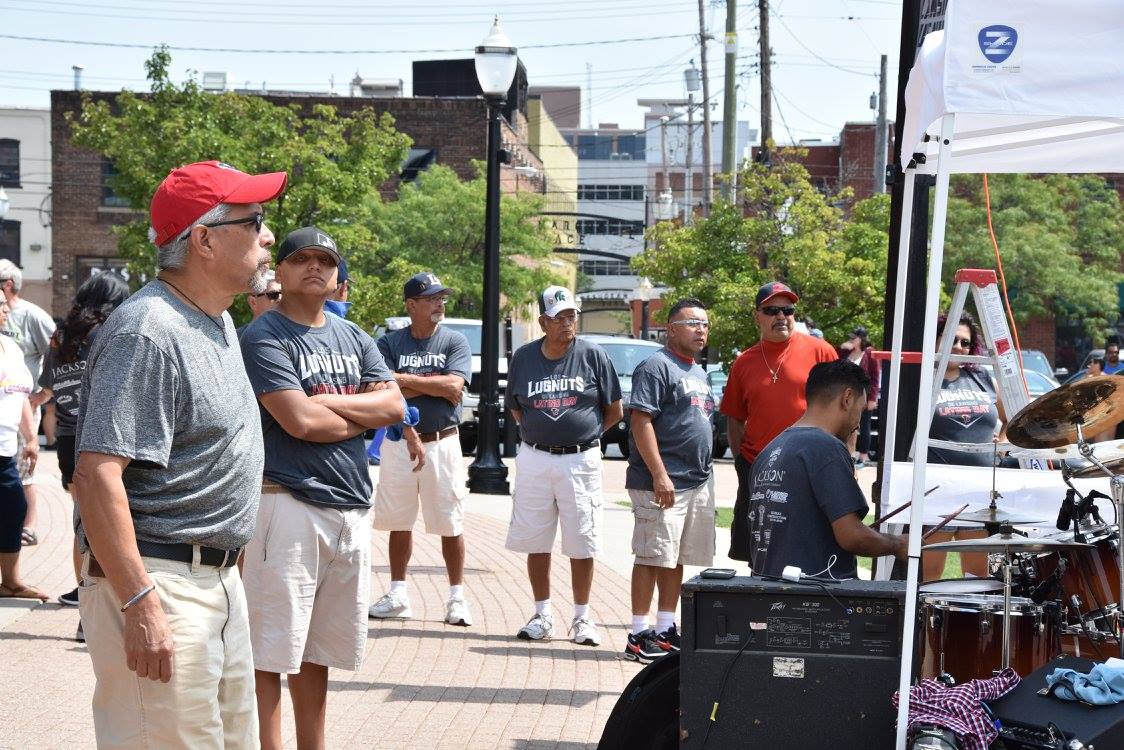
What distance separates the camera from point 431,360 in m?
9.04

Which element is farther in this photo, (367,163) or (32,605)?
(367,163)

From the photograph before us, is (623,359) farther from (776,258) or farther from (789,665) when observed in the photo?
(789,665)

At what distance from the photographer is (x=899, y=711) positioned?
4.31m

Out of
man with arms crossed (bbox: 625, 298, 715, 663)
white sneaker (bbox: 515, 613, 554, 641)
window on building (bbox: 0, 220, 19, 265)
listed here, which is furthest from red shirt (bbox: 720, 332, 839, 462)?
window on building (bbox: 0, 220, 19, 265)

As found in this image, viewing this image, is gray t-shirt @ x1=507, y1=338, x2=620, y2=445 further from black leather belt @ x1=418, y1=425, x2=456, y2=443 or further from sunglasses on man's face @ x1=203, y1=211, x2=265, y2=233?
sunglasses on man's face @ x1=203, y1=211, x2=265, y2=233

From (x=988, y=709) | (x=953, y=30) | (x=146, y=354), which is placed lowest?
(x=988, y=709)

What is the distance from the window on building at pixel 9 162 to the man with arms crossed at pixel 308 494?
47.5 m

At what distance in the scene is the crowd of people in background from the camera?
11.8 ft

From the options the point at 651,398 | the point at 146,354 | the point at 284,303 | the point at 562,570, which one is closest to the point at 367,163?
the point at 562,570

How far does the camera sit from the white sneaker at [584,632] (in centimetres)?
833

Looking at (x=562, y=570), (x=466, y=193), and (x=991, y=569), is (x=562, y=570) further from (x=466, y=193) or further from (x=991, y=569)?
(x=466, y=193)

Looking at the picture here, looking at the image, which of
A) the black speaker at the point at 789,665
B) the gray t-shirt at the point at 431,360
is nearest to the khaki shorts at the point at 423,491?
the gray t-shirt at the point at 431,360

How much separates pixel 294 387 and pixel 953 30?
267 centimetres

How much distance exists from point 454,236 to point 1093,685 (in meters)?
39.6
